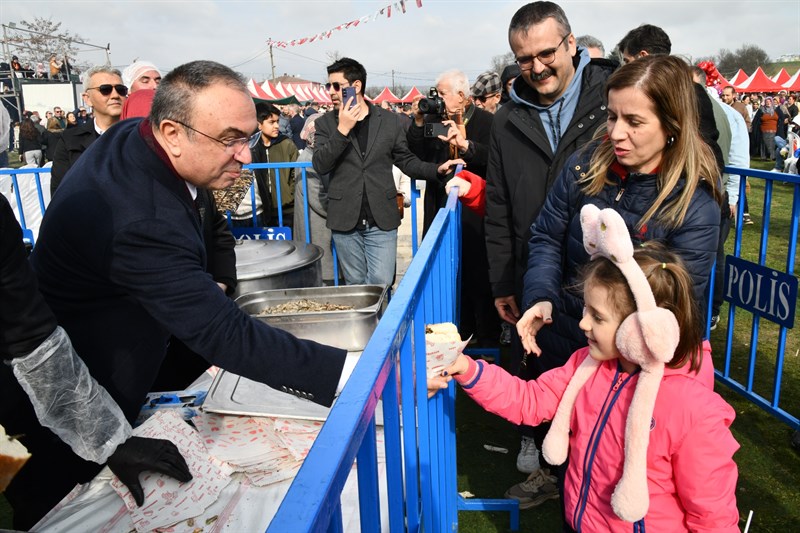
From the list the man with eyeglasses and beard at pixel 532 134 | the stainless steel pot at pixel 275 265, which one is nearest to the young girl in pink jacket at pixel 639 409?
the man with eyeglasses and beard at pixel 532 134

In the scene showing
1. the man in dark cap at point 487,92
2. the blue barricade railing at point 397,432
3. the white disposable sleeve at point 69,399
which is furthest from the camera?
the man in dark cap at point 487,92

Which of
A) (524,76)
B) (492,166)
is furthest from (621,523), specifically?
(524,76)

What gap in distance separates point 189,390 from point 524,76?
2.01 m

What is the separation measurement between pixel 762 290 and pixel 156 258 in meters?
3.10

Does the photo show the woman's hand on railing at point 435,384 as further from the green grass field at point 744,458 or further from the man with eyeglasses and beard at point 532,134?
the green grass field at point 744,458

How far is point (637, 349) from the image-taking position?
62.8 inches

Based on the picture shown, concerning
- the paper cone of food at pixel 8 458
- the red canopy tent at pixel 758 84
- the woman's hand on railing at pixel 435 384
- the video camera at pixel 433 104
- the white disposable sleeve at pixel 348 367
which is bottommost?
the white disposable sleeve at pixel 348 367

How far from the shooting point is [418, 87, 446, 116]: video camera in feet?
15.1

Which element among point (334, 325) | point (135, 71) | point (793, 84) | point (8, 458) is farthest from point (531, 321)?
point (793, 84)

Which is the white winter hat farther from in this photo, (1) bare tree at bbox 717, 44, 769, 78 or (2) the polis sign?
(1) bare tree at bbox 717, 44, 769, 78

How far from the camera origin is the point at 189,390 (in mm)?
2436

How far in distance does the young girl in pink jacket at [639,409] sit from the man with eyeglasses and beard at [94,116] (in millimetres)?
3539

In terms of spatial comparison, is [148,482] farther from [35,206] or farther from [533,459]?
[35,206]

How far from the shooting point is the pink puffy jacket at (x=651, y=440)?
62.7 inches
